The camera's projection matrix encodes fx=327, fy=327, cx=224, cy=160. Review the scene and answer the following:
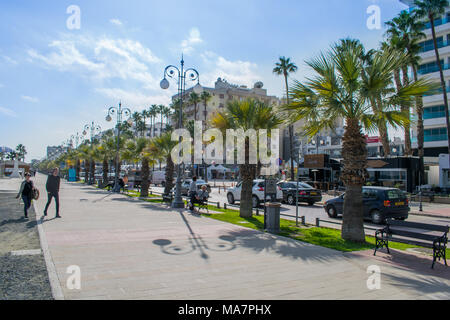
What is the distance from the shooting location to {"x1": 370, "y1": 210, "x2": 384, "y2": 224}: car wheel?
536 inches

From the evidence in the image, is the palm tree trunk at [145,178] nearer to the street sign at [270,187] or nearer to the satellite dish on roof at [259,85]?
the street sign at [270,187]

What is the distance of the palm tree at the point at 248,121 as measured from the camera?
44.0ft

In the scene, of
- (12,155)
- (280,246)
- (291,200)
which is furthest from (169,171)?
(12,155)

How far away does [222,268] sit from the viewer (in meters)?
6.04

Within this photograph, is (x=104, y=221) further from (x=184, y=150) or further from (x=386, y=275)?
(x=184, y=150)

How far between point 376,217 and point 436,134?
36.0 m

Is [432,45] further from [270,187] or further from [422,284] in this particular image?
[422,284]

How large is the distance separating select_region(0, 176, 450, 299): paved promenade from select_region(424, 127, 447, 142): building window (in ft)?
136

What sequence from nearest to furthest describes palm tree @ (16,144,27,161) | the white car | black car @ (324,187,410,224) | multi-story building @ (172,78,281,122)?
black car @ (324,187,410,224) → the white car → multi-story building @ (172,78,281,122) → palm tree @ (16,144,27,161)

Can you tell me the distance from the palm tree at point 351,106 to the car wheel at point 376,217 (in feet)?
17.7

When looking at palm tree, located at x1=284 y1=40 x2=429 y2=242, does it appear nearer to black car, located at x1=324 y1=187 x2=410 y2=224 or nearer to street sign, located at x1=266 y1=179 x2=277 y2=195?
street sign, located at x1=266 y1=179 x2=277 y2=195

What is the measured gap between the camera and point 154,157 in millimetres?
24828

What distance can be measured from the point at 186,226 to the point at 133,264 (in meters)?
4.82

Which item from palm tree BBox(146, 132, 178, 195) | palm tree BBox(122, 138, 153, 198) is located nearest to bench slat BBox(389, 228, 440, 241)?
palm tree BBox(146, 132, 178, 195)
